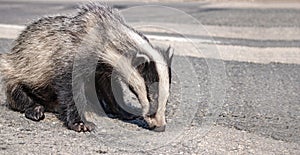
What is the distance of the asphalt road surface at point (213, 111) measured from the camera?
18.6 ft

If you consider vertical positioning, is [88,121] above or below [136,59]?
below

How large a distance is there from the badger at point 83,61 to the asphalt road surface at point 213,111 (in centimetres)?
16

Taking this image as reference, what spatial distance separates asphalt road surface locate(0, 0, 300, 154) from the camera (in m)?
5.67

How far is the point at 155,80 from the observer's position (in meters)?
5.59

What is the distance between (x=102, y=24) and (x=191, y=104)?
1.58 metres

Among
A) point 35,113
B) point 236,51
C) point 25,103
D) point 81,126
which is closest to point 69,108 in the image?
point 81,126

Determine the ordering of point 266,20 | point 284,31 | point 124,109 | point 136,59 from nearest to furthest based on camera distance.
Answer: point 136,59 < point 124,109 < point 284,31 < point 266,20

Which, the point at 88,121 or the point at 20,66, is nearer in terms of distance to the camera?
the point at 88,121

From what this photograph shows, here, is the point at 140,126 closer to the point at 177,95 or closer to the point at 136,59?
the point at 136,59

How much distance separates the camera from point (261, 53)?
11609 mm

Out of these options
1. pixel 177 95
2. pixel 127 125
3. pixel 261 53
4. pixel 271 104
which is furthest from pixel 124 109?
pixel 261 53

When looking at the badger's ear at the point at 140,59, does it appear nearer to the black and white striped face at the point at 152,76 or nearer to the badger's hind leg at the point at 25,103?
the black and white striped face at the point at 152,76

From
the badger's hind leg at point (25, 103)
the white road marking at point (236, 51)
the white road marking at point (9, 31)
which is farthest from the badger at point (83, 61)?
the white road marking at point (9, 31)

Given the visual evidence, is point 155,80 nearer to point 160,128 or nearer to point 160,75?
point 160,75
